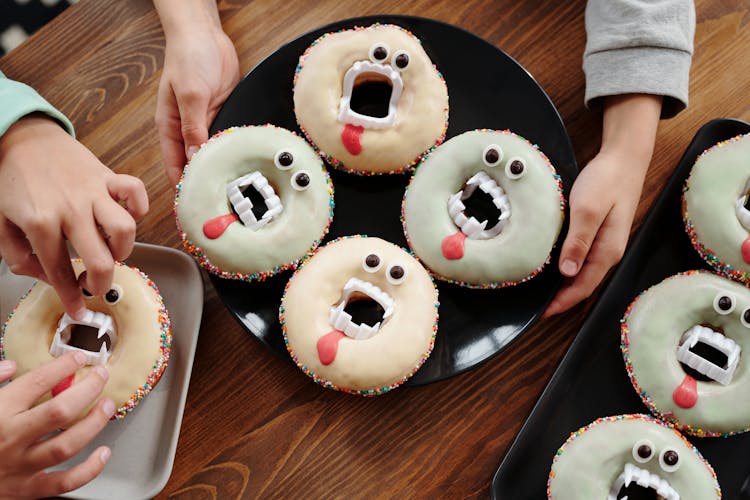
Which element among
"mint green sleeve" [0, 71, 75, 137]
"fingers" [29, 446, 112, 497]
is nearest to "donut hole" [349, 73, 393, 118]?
"mint green sleeve" [0, 71, 75, 137]

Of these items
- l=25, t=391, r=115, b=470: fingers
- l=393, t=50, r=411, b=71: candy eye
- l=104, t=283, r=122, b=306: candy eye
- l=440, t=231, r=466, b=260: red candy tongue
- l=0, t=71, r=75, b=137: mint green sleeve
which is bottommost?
l=25, t=391, r=115, b=470: fingers

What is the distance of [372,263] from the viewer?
1.03 meters

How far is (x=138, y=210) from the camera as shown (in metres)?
0.95

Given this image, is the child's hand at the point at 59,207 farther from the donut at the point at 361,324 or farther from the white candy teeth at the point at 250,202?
the donut at the point at 361,324

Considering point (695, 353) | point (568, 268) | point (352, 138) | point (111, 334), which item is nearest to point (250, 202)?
point (352, 138)

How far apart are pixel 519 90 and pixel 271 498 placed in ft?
2.79

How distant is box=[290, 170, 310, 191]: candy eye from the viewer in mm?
1068

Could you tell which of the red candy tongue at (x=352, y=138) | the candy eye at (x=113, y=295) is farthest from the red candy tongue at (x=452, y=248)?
the candy eye at (x=113, y=295)

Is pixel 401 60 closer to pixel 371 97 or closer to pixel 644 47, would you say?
pixel 371 97

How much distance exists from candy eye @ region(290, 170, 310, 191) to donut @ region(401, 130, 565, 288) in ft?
0.58

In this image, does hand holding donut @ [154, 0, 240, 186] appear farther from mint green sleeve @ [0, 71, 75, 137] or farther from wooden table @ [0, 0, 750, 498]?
mint green sleeve @ [0, 71, 75, 137]

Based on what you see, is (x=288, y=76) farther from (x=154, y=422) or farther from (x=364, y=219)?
(x=154, y=422)

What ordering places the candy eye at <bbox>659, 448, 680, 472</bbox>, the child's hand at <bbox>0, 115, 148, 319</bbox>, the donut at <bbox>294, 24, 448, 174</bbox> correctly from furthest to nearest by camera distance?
the donut at <bbox>294, 24, 448, 174</bbox> → the candy eye at <bbox>659, 448, 680, 472</bbox> → the child's hand at <bbox>0, 115, 148, 319</bbox>

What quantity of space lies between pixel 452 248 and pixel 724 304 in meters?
0.45
